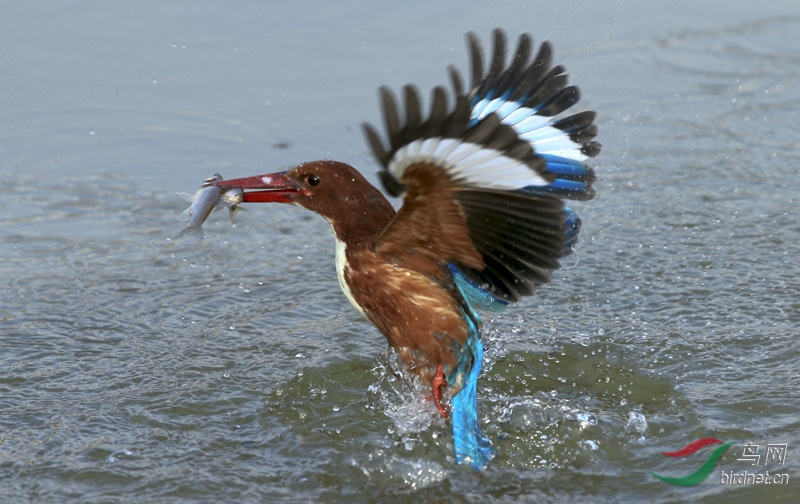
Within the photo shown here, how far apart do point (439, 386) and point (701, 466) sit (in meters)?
0.94

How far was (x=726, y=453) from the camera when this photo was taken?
3619 millimetres

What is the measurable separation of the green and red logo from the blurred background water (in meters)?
0.03

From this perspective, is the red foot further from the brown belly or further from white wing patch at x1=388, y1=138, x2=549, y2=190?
white wing patch at x1=388, y1=138, x2=549, y2=190

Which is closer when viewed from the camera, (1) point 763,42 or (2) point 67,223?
(2) point 67,223

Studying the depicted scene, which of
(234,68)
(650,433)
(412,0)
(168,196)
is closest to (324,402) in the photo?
(650,433)

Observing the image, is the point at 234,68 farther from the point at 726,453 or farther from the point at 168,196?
the point at 726,453

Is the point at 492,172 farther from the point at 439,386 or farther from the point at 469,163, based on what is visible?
the point at 439,386

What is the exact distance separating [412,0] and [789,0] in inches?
113

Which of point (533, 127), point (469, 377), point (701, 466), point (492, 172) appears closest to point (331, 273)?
point (469, 377)

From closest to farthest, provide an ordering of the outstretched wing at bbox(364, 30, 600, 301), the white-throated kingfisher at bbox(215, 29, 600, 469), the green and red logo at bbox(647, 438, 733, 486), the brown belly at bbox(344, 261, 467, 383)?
the outstretched wing at bbox(364, 30, 600, 301)
the white-throated kingfisher at bbox(215, 29, 600, 469)
the green and red logo at bbox(647, 438, 733, 486)
the brown belly at bbox(344, 261, 467, 383)

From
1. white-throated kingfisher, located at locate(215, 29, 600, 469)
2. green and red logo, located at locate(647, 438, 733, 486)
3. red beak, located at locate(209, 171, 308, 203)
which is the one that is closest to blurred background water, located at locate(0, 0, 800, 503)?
green and red logo, located at locate(647, 438, 733, 486)

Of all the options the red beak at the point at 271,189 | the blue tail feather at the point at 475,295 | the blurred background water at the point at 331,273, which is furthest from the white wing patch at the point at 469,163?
the blurred background water at the point at 331,273

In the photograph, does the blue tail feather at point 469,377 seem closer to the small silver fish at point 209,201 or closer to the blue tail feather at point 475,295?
the blue tail feather at point 475,295

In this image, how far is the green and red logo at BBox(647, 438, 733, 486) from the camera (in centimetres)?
348
